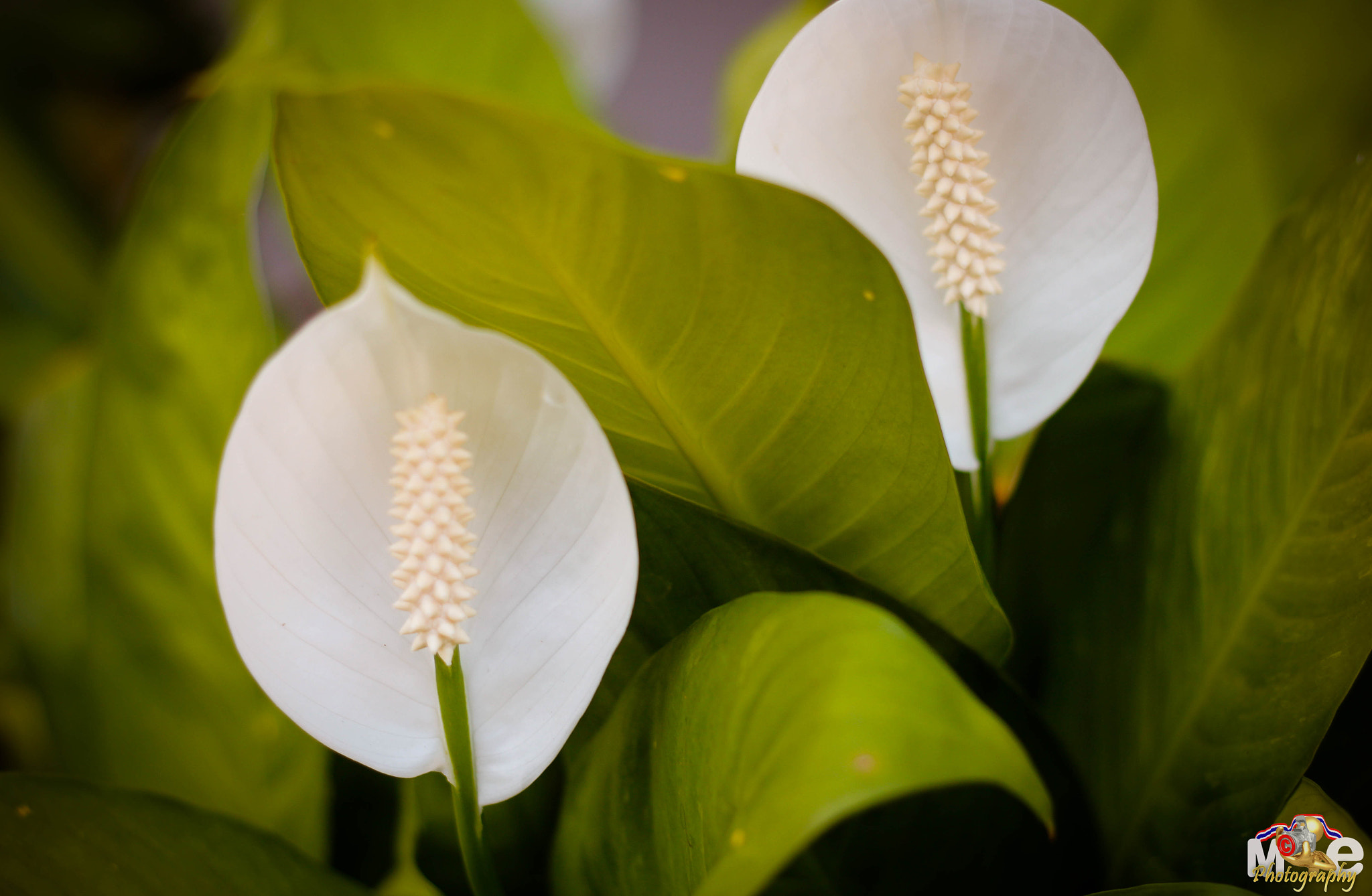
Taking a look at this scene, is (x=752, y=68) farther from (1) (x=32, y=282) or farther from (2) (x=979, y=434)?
(1) (x=32, y=282)

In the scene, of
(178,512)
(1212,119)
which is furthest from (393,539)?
(1212,119)

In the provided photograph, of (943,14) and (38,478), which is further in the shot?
(38,478)

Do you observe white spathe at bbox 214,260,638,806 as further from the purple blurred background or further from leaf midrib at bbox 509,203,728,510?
the purple blurred background

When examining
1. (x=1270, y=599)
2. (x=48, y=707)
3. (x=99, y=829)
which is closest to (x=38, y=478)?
(x=48, y=707)

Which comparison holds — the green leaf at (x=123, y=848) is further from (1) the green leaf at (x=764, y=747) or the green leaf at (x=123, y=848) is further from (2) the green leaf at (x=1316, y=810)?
(2) the green leaf at (x=1316, y=810)

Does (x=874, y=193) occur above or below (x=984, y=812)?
above

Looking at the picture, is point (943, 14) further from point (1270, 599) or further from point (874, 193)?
point (1270, 599)

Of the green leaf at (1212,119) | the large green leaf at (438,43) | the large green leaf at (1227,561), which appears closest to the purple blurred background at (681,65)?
the large green leaf at (438,43)
